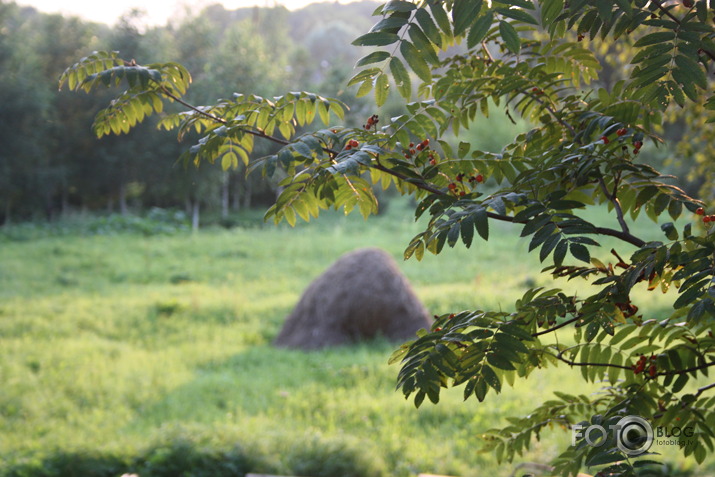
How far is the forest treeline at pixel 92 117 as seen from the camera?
12648 mm

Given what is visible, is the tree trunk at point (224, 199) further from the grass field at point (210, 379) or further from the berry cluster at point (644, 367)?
the berry cluster at point (644, 367)

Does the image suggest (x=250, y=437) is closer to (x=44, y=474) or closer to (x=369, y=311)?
(x=44, y=474)

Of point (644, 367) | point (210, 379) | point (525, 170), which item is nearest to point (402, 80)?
point (525, 170)

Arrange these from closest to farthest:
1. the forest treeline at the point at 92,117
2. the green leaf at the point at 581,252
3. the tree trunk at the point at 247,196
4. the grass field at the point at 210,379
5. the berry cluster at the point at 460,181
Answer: the green leaf at the point at 581,252 < the berry cluster at the point at 460,181 < the grass field at the point at 210,379 < the forest treeline at the point at 92,117 < the tree trunk at the point at 247,196

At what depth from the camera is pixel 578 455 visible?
49.4 inches

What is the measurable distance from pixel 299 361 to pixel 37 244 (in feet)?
23.4

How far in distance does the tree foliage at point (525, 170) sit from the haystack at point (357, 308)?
15.2ft

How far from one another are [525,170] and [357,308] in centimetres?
499

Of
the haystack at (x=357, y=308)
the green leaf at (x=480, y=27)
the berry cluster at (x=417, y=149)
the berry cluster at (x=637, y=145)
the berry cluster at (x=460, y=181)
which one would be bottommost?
the haystack at (x=357, y=308)

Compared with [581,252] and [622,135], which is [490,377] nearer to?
[581,252]

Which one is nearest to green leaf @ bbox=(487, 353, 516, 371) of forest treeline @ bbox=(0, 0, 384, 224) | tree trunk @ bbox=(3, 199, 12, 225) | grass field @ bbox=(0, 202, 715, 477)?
grass field @ bbox=(0, 202, 715, 477)

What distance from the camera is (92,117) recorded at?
44.4 ft

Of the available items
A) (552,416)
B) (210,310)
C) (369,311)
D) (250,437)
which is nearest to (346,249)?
(210,310)

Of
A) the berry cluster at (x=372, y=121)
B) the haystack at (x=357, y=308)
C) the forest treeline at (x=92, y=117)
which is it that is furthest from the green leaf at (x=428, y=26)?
the forest treeline at (x=92, y=117)
